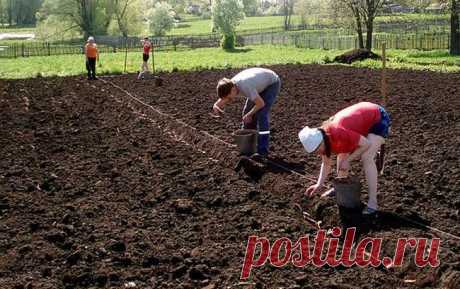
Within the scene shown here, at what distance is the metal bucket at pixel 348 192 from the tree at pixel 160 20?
292 ft

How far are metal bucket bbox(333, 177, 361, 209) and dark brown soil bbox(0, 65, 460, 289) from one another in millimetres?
206

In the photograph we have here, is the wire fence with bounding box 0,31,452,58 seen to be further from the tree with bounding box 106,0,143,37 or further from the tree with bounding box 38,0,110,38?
the tree with bounding box 106,0,143,37

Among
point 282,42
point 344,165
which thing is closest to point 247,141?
point 344,165

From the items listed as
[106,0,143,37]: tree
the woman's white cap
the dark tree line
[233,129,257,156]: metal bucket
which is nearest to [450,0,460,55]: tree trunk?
[233,129,257,156]: metal bucket

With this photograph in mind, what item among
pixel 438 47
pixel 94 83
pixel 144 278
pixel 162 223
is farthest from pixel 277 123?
pixel 438 47

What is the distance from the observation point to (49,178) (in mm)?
8984

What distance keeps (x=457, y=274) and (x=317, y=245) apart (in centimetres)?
150

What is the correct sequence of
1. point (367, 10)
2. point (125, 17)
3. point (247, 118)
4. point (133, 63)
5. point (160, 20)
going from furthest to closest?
1. point (160, 20)
2. point (125, 17)
3. point (367, 10)
4. point (133, 63)
5. point (247, 118)

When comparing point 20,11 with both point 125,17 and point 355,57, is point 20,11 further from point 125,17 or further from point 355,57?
point 355,57

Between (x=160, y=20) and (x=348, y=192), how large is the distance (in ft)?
294

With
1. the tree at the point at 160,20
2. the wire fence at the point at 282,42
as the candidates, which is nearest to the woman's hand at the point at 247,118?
the wire fence at the point at 282,42

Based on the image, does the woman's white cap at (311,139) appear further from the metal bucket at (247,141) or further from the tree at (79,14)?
the tree at (79,14)

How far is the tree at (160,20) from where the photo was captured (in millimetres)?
93188

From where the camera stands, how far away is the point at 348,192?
6.68 meters
